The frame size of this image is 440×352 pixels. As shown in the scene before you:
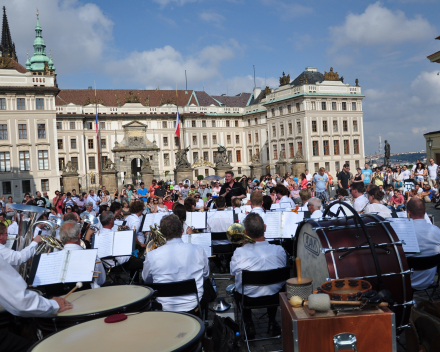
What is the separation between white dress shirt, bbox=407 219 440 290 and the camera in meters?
5.84

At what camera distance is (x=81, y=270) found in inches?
203

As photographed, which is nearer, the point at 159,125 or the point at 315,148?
the point at 315,148

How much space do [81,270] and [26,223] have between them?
2.62 meters

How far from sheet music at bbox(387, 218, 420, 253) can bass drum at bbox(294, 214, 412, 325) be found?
0.85m

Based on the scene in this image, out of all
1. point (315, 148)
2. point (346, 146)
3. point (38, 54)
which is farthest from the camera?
point (38, 54)

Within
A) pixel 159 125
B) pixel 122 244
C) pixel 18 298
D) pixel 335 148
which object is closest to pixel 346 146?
pixel 335 148

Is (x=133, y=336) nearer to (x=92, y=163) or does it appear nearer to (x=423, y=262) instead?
(x=423, y=262)

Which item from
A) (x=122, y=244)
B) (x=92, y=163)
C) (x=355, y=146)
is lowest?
(x=122, y=244)

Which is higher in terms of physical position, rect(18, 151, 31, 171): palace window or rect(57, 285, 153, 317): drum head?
rect(18, 151, 31, 171): palace window

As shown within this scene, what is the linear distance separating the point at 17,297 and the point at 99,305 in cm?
74

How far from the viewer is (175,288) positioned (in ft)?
16.8

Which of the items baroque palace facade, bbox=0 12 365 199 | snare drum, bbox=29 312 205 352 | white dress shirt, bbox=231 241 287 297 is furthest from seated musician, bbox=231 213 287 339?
baroque palace facade, bbox=0 12 365 199

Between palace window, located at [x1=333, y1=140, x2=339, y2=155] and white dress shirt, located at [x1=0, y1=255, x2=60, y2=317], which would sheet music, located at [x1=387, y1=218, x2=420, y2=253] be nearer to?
white dress shirt, located at [x1=0, y1=255, x2=60, y2=317]

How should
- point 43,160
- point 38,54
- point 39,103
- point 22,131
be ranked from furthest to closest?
point 38,54 → point 43,160 → point 39,103 → point 22,131
